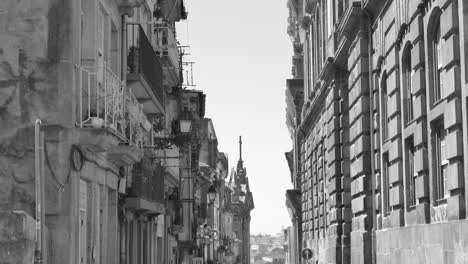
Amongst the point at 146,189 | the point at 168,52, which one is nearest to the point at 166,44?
the point at 168,52

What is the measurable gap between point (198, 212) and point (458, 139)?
4797cm

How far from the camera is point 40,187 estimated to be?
47.9ft

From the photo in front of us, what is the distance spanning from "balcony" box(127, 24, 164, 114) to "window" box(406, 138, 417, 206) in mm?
6735

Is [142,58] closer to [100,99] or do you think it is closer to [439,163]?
[100,99]

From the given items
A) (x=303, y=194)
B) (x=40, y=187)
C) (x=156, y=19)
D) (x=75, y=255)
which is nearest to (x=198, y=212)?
(x=303, y=194)

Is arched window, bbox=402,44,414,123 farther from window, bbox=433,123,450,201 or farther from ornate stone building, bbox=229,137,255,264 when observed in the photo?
ornate stone building, bbox=229,137,255,264

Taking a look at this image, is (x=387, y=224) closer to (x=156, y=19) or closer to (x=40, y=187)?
(x=156, y=19)

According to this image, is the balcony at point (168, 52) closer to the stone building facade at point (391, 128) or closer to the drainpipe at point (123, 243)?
the stone building facade at point (391, 128)

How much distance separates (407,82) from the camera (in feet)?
85.1

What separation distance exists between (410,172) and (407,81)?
2100 mm

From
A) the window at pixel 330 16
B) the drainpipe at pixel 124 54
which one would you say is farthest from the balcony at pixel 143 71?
the window at pixel 330 16

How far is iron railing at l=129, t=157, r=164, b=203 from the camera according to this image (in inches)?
1141

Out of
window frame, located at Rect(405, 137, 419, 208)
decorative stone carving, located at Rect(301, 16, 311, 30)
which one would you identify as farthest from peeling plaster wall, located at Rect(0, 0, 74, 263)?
decorative stone carving, located at Rect(301, 16, 311, 30)

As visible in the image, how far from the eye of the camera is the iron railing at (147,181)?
29.0 metres
